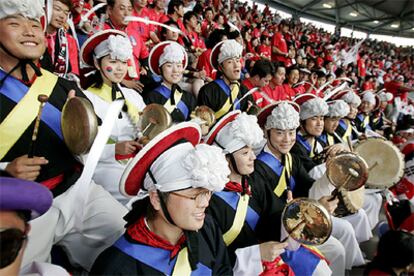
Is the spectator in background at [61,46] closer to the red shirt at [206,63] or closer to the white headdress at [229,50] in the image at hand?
the white headdress at [229,50]

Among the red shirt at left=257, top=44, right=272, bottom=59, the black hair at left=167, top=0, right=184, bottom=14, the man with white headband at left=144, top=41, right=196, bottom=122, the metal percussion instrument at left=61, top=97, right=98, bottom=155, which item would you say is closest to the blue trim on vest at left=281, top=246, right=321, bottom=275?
the metal percussion instrument at left=61, top=97, right=98, bottom=155

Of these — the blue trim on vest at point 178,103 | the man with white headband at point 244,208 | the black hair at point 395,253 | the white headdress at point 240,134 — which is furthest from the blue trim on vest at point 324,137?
the black hair at point 395,253

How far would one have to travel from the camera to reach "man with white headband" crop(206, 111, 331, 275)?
9.43 ft

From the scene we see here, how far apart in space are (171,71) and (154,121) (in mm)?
2154

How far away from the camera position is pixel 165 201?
200 cm

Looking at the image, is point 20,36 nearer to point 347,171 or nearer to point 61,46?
point 61,46

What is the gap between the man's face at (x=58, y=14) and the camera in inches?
151

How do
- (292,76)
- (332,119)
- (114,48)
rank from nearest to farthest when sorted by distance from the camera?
(114,48), (332,119), (292,76)

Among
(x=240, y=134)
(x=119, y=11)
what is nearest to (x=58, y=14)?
(x=119, y=11)

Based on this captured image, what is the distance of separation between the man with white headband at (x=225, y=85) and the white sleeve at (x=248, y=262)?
3485 millimetres

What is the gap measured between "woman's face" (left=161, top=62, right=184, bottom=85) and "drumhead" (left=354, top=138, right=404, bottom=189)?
2675 millimetres

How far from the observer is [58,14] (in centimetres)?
390

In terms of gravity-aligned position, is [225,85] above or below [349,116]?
above

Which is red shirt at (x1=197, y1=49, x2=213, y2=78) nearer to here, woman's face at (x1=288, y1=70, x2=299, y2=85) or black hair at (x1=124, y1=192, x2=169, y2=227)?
woman's face at (x1=288, y1=70, x2=299, y2=85)
